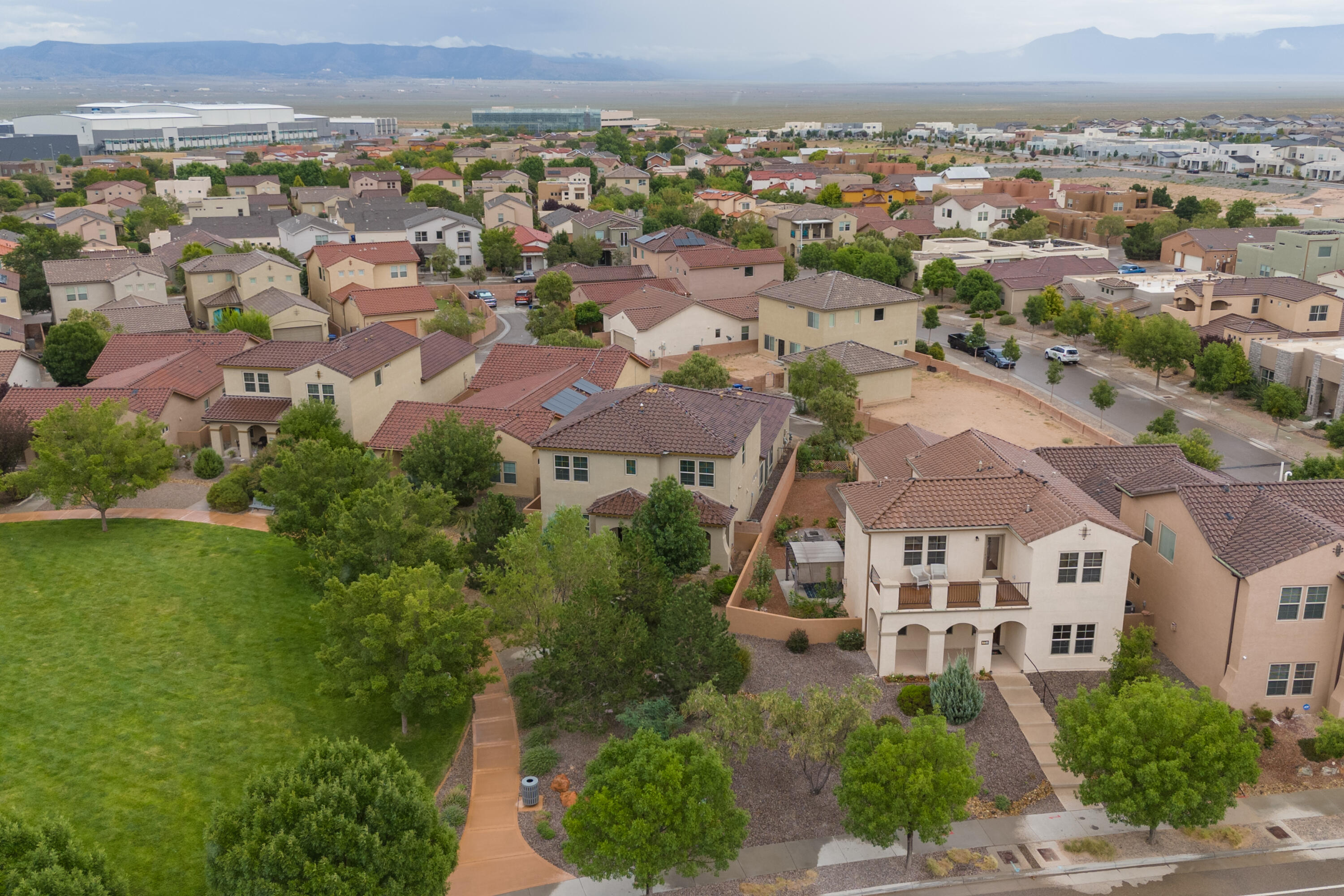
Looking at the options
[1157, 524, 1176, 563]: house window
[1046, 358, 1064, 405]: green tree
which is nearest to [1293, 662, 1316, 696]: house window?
[1157, 524, 1176, 563]: house window

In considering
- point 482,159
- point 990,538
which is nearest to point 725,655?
point 990,538

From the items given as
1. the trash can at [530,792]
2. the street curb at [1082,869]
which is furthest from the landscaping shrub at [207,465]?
the street curb at [1082,869]

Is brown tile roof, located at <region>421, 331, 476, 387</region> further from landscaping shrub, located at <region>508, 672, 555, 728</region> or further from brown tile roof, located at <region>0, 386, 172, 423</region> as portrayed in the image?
landscaping shrub, located at <region>508, 672, 555, 728</region>

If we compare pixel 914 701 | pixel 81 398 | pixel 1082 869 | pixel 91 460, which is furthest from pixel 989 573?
pixel 81 398

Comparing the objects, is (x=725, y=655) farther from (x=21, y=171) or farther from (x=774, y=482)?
(x=21, y=171)

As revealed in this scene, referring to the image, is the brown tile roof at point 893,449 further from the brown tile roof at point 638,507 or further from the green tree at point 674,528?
the green tree at point 674,528
